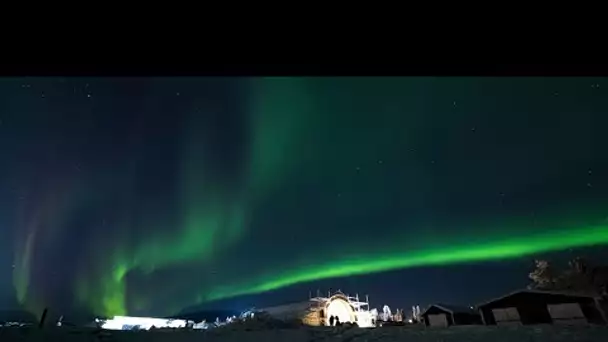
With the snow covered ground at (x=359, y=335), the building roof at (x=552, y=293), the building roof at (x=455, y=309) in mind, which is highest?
the building roof at (x=552, y=293)

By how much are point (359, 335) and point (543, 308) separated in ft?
2.46

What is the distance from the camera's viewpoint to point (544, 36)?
1.41 m

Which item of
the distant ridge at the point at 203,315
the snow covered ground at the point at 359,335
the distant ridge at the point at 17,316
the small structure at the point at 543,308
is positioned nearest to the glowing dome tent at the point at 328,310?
the snow covered ground at the point at 359,335

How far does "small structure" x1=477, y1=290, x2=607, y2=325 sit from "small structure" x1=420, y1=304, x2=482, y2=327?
0.04m

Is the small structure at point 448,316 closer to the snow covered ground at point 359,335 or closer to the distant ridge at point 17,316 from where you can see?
the snow covered ground at point 359,335

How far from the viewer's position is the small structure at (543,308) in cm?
178

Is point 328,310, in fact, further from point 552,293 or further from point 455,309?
point 552,293

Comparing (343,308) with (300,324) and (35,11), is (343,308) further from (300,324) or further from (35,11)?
(35,11)

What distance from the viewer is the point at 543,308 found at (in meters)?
1.81

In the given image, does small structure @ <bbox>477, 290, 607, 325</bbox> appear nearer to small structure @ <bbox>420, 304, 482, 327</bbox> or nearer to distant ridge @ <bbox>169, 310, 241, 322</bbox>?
small structure @ <bbox>420, 304, 482, 327</bbox>

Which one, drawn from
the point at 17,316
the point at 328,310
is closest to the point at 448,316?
the point at 328,310

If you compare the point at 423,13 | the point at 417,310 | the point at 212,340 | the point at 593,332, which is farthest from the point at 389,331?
the point at 423,13

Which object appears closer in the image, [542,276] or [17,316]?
[17,316]

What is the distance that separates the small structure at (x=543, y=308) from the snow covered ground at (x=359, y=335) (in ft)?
0.10
